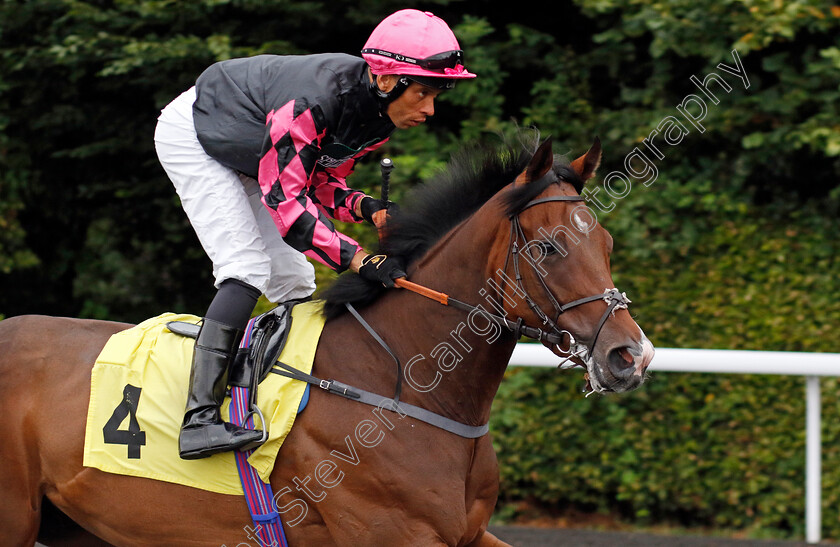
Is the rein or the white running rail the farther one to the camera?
the white running rail

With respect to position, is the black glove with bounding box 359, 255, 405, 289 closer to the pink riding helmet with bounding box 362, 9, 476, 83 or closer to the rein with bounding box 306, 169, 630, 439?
the rein with bounding box 306, 169, 630, 439

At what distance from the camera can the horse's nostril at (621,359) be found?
2.55m

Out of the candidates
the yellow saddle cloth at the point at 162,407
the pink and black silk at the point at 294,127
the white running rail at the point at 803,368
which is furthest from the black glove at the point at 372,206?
the white running rail at the point at 803,368

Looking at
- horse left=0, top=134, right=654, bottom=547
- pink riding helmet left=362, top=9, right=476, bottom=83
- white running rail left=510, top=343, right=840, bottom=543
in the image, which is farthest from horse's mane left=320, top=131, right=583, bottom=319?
white running rail left=510, top=343, right=840, bottom=543

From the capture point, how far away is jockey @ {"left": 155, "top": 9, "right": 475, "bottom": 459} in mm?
2951

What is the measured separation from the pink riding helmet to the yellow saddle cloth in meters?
0.89

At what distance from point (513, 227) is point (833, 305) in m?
3.30

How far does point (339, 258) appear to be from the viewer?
9.78 ft

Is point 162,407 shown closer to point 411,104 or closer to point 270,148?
point 270,148

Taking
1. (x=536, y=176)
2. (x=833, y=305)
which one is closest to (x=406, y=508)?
(x=536, y=176)

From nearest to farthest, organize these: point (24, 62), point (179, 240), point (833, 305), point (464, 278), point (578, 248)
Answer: point (578, 248)
point (464, 278)
point (833, 305)
point (24, 62)
point (179, 240)

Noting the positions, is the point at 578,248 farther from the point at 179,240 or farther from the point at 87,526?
the point at 179,240

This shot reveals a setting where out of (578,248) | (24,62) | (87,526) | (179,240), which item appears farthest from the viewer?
(179,240)

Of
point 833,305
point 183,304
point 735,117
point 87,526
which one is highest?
point 735,117
